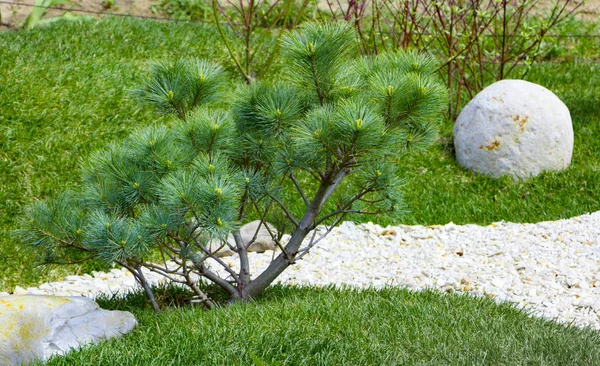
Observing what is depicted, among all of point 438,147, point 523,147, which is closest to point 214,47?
point 438,147

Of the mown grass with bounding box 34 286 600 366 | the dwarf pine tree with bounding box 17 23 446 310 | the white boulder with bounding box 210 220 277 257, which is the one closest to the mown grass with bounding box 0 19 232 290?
the white boulder with bounding box 210 220 277 257

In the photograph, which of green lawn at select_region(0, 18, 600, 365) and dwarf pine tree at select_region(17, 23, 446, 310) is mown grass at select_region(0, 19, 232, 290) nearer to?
green lawn at select_region(0, 18, 600, 365)

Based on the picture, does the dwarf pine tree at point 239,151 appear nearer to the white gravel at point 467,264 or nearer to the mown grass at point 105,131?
the white gravel at point 467,264

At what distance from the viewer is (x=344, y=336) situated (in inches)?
142

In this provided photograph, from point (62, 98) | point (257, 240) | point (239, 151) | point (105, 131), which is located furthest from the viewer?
point (62, 98)

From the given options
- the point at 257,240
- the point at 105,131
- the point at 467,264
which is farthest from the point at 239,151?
the point at 105,131

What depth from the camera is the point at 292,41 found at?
3832 millimetres

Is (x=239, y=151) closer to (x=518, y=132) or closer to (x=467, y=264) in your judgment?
(x=467, y=264)

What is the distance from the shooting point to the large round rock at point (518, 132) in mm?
7344

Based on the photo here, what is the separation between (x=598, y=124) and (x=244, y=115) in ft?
17.5

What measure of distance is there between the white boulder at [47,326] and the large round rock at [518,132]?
4.54 metres

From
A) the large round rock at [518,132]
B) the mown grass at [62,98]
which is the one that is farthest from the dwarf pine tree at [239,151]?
the large round rock at [518,132]

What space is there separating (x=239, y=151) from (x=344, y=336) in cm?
104

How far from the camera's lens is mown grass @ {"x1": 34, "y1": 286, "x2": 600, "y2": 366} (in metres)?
3.33
